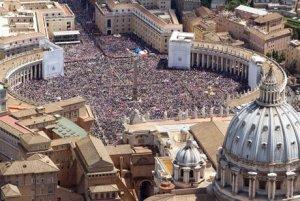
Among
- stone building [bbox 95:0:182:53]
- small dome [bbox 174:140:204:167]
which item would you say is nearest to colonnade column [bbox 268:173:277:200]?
small dome [bbox 174:140:204:167]

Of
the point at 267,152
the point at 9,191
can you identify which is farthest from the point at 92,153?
the point at 267,152

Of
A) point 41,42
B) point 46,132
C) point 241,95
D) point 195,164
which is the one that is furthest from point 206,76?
point 195,164

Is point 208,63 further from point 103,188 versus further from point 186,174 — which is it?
point 186,174

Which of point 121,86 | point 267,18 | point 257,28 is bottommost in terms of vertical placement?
point 121,86

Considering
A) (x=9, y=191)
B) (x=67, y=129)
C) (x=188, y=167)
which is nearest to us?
(x=188, y=167)

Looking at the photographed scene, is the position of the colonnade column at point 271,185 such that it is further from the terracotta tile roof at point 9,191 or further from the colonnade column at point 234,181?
the terracotta tile roof at point 9,191

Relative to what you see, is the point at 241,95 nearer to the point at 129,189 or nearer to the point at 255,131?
the point at 129,189

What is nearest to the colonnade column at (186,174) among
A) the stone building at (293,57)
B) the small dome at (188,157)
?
the small dome at (188,157)
